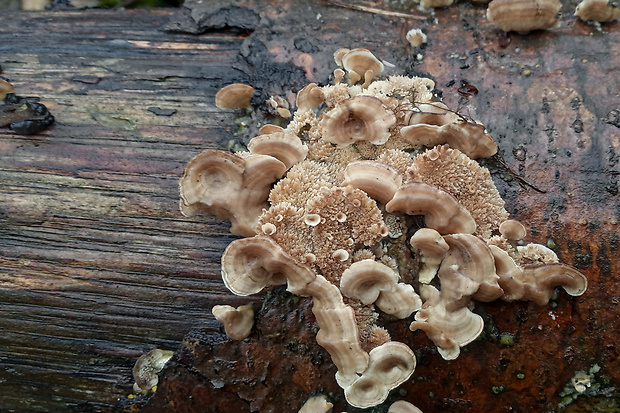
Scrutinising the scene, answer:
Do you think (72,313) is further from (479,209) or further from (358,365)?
(479,209)

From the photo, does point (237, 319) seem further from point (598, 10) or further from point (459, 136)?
point (598, 10)

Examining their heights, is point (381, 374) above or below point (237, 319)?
above

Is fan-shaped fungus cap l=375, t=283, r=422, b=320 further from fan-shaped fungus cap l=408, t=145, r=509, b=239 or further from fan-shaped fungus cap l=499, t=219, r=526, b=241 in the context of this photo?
fan-shaped fungus cap l=499, t=219, r=526, b=241

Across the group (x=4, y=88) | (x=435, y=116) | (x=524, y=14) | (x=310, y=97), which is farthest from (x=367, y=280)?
(x=4, y=88)

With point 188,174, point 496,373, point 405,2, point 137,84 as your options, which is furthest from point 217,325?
point 405,2

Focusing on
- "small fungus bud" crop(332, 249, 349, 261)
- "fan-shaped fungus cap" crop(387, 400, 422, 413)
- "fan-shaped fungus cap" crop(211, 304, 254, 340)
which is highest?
"small fungus bud" crop(332, 249, 349, 261)

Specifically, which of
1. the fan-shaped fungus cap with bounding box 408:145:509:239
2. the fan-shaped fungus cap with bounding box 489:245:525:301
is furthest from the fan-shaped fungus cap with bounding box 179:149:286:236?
Answer: the fan-shaped fungus cap with bounding box 489:245:525:301
